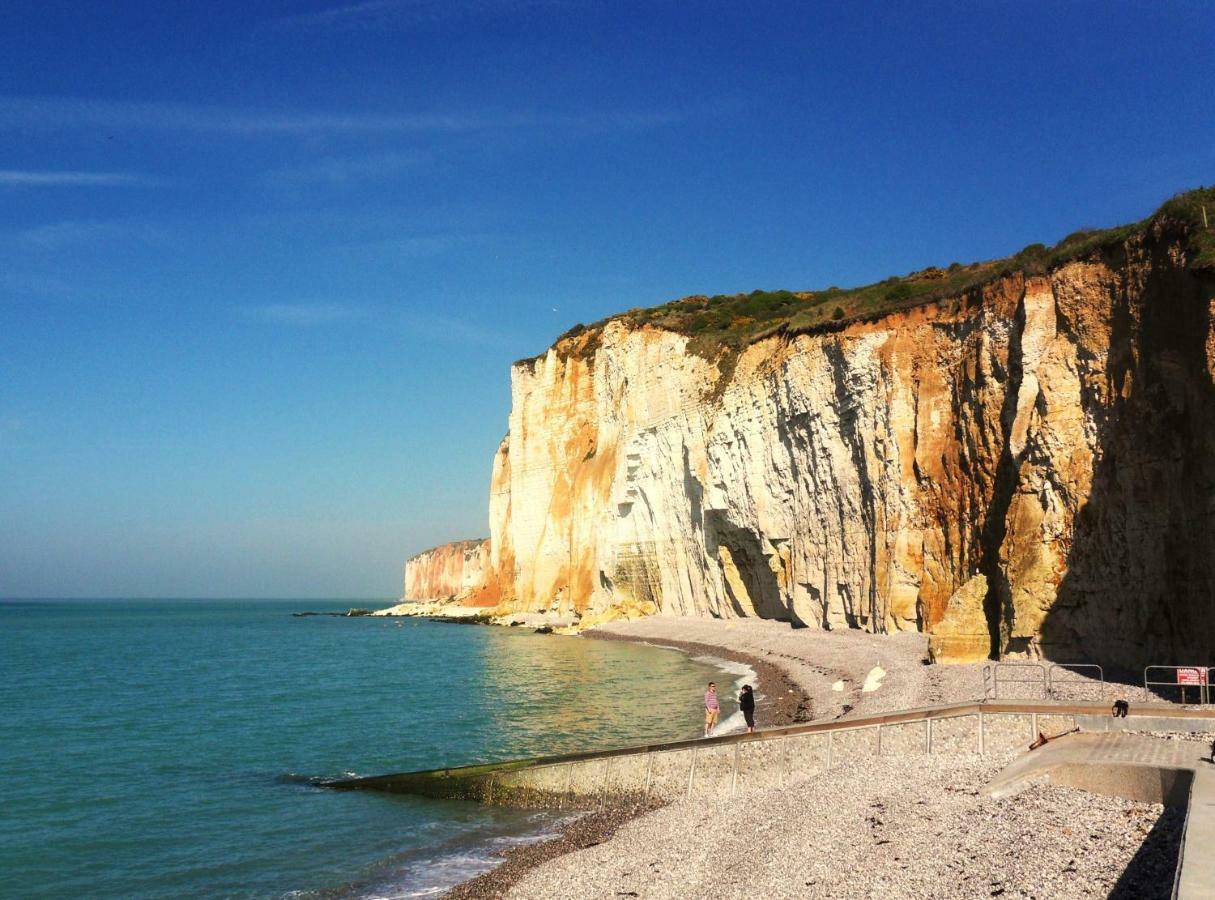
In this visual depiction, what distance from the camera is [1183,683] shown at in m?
13.3

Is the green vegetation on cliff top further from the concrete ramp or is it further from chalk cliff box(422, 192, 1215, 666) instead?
the concrete ramp

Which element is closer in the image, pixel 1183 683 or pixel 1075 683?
pixel 1183 683

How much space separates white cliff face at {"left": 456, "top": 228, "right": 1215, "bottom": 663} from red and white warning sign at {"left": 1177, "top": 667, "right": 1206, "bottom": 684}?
3.27 meters

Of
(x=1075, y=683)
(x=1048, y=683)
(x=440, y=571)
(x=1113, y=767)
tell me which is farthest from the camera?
(x=440, y=571)

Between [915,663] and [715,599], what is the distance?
25041 millimetres

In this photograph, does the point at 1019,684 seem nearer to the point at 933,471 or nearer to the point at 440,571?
the point at 933,471

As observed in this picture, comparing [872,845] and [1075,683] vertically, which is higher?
[1075,683]

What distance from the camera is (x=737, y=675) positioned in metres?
30.9

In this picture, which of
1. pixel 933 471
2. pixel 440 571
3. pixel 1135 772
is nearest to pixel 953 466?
pixel 933 471

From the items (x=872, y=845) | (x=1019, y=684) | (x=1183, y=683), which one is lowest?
(x=872, y=845)

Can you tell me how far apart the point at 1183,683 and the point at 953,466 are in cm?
1605

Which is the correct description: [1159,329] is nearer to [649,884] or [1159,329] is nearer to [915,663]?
[915,663]

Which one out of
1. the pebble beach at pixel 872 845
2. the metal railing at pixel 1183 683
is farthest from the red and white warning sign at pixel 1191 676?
the pebble beach at pixel 872 845

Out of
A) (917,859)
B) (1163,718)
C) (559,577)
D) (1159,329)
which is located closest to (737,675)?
(1159,329)
